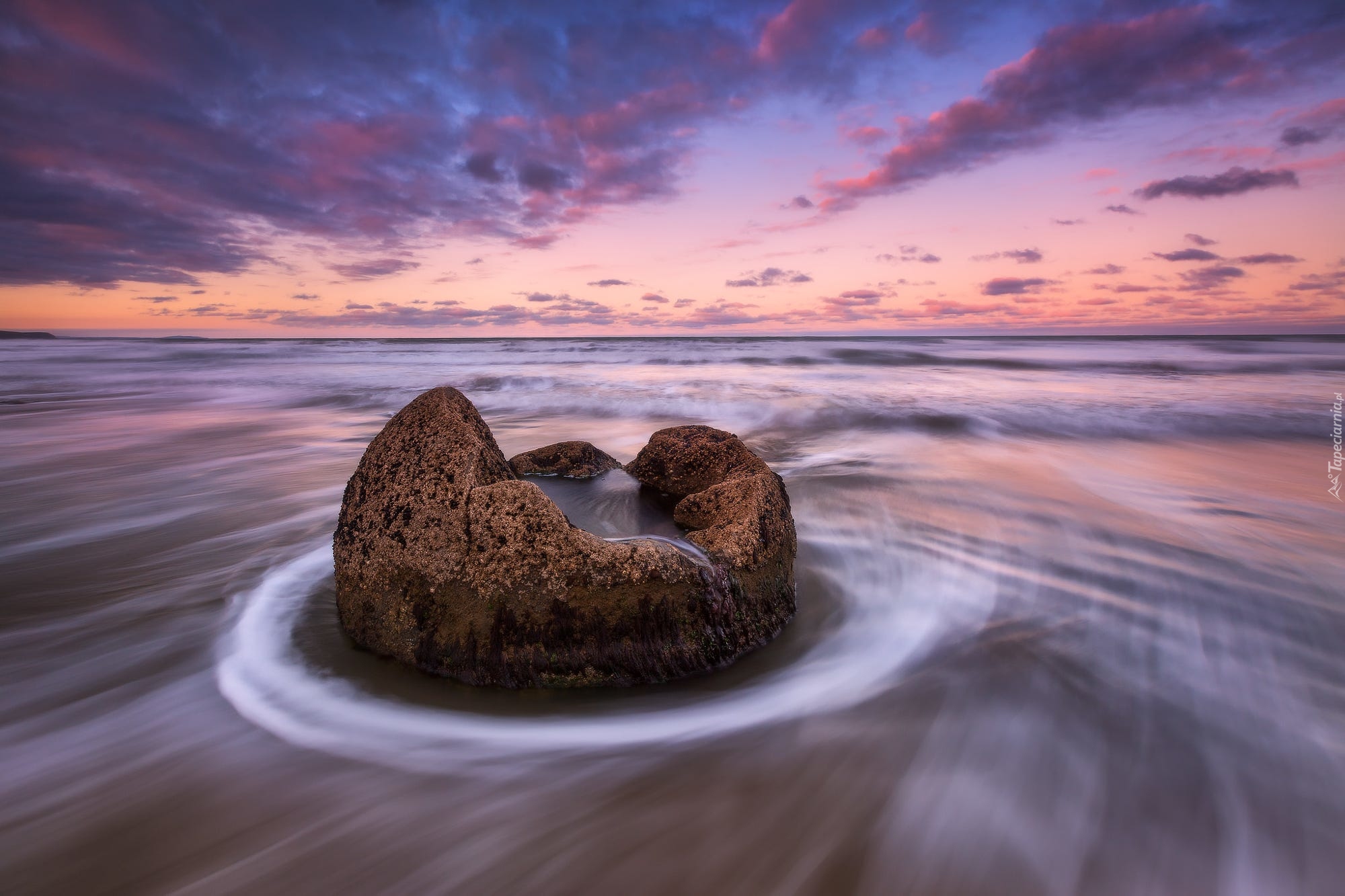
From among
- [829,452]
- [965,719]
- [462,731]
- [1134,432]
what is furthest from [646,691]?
[1134,432]

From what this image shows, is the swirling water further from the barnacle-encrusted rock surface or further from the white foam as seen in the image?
the barnacle-encrusted rock surface

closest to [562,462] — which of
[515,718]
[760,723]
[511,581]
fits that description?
[511,581]

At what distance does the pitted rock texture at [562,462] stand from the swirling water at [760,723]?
178 mm

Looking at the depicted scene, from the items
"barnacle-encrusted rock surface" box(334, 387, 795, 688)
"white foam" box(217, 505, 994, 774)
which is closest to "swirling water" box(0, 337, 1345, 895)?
"white foam" box(217, 505, 994, 774)

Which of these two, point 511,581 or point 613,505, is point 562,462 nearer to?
point 613,505

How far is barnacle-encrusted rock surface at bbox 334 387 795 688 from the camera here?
7.26 ft

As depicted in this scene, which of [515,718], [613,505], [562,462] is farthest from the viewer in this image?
[562,462]

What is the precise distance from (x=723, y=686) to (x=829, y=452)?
→ 18.5ft

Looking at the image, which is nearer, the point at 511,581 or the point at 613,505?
the point at 511,581

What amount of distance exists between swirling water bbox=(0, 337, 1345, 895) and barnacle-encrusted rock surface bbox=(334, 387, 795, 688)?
13 centimetres

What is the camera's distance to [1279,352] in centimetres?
2477

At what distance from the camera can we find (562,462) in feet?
15.0

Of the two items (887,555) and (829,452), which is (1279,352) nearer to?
(829,452)

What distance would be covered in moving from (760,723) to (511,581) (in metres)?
1.03
